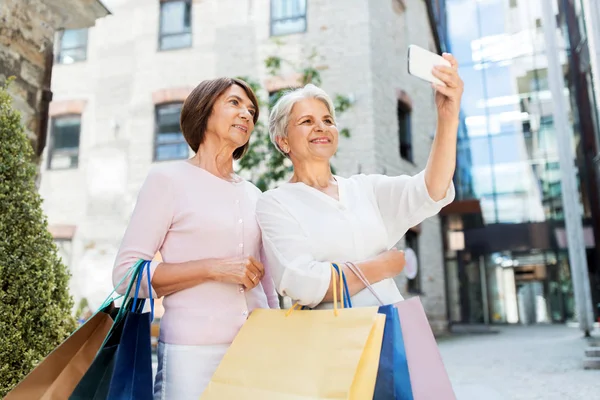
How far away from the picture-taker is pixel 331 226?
5.23 feet

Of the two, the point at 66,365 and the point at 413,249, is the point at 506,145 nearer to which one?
the point at 413,249

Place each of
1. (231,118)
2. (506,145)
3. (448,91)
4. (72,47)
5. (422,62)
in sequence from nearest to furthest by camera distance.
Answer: (422,62)
(448,91)
(231,118)
(72,47)
(506,145)

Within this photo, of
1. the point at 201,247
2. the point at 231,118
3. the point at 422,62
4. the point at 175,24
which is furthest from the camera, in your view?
the point at 175,24

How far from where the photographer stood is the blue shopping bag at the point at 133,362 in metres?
1.49

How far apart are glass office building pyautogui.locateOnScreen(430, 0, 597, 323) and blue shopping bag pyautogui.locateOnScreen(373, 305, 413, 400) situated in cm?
1689

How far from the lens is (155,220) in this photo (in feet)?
5.72

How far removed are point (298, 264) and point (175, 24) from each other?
39.9 ft

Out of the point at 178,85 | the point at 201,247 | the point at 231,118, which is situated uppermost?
the point at 178,85

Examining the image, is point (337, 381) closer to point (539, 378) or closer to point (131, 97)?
point (539, 378)

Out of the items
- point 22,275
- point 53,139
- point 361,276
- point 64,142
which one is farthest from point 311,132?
point 53,139

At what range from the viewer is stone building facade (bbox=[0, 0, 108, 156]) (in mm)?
3955

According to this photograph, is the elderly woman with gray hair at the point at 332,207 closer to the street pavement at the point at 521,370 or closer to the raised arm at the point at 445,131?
the raised arm at the point at 445,131

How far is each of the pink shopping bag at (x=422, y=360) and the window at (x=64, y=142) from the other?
1240 cm

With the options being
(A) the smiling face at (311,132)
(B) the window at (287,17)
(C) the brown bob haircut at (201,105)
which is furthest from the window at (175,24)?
(A) the smiling face at (311,132)
